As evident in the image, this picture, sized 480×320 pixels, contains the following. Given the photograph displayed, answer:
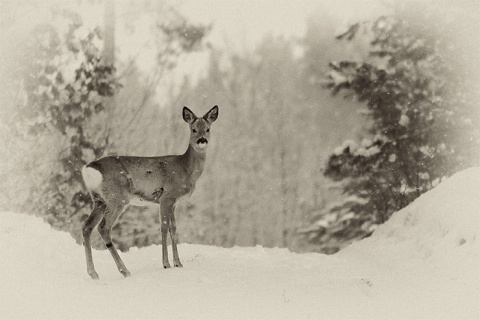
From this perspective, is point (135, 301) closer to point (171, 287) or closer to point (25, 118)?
point (171, 287)

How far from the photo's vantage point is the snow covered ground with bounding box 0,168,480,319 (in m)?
6.40

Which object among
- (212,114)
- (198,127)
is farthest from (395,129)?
(198,127)

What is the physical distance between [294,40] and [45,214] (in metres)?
6.16

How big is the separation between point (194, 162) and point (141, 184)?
91cm

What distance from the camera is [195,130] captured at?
9016 millimetres

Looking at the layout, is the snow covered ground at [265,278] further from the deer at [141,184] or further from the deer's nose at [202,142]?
the deer's nose at [202,142]

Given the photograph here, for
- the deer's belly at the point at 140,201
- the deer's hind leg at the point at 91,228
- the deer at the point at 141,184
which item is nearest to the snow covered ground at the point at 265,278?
the deer's hind leg at the point at 91,228

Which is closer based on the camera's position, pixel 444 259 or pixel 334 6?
pixel 444 259

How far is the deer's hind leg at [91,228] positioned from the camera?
7.54m

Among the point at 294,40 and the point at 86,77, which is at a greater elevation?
the point at 294,40

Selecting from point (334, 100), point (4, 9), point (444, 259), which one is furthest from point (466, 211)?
point (4, 9)

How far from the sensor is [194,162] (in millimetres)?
9055

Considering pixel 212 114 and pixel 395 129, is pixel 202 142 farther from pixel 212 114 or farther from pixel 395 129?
pixel 395 129

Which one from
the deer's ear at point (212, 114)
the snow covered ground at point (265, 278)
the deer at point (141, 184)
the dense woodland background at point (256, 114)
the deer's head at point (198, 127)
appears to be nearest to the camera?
the snow covered ground at point (265, 278)
